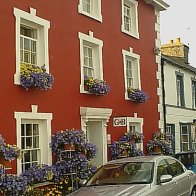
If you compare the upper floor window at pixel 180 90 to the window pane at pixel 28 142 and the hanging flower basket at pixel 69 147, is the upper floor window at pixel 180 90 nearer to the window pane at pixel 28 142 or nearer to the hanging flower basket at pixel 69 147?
the hanging flower basket at pixel 69 147

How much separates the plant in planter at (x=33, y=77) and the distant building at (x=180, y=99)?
9773mm

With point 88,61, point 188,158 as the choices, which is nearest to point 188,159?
point 188,158

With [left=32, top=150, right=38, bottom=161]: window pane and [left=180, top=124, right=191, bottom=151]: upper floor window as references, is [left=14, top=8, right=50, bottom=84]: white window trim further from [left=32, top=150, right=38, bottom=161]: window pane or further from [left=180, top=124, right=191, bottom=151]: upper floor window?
[left=180, top=124, right=191, bottom=151]: upper floor window

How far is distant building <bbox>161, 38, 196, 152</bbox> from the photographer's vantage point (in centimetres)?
2127

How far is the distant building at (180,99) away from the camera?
21.3 metres

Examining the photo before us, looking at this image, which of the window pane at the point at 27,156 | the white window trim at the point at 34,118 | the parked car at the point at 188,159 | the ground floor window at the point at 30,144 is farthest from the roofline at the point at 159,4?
the window pane at the point at 27,156

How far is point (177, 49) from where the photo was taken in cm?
2739

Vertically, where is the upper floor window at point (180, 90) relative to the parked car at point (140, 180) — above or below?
above

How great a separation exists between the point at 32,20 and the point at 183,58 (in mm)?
16506

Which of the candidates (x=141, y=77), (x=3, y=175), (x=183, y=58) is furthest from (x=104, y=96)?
(x=183, y=58)

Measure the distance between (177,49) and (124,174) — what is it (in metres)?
19.1

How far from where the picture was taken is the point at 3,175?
9.77m

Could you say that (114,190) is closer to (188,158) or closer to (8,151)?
(8,151)

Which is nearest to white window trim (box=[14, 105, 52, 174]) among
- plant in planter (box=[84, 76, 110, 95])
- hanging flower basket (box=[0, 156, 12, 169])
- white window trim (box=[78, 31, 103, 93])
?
hanging flower basket (box=[0, 156, 12, 169])
